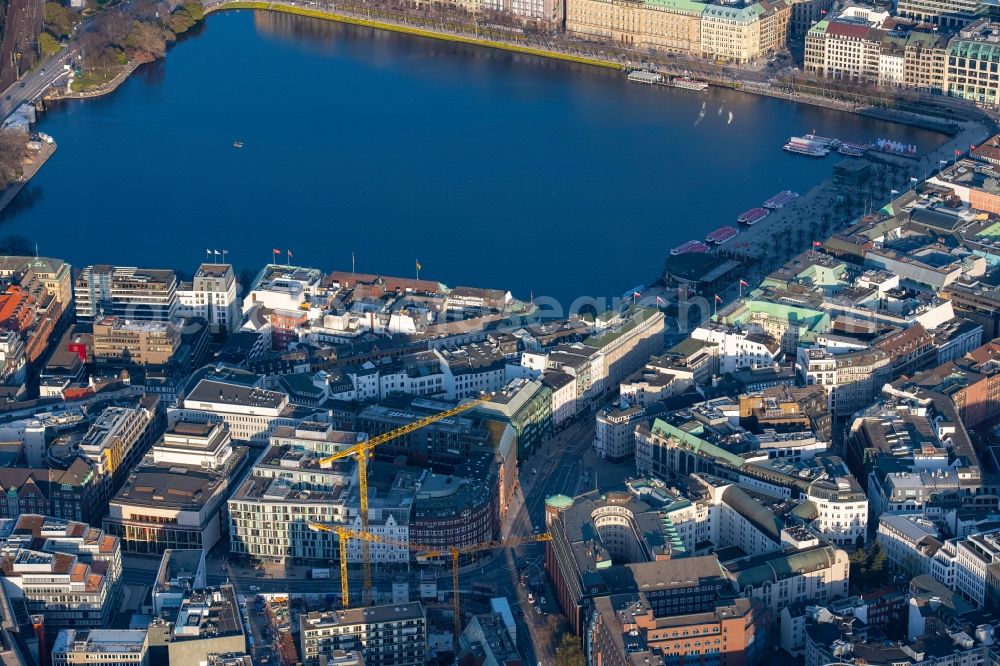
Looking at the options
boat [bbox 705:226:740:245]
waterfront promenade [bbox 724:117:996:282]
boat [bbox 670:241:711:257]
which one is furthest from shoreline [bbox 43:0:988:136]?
boat [bbox 670:241:711:257]

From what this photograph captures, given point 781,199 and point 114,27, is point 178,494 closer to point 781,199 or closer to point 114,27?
point 781,199

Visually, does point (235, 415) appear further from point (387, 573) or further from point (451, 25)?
point (451, 25)

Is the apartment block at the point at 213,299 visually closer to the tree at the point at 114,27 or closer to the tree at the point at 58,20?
the tree at the point at 114,27

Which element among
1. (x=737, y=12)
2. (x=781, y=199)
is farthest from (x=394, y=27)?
(x=781, y=199)

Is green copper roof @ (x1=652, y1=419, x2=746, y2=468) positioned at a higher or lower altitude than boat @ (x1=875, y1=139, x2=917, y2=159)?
lower

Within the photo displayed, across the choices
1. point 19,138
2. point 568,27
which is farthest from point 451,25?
point 19,138

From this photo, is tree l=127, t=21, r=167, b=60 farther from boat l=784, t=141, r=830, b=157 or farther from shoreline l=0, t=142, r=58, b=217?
boat l=784, t=141, r=830, b=157
